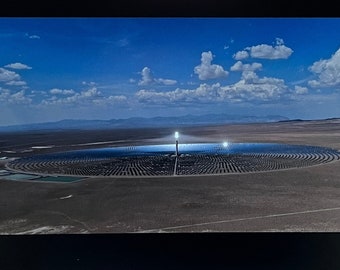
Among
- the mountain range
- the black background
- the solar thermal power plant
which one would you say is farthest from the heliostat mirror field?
the black background

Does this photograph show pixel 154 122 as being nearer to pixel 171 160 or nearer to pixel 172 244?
pixel 171 160

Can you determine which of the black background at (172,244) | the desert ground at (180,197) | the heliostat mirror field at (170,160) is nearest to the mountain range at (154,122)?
the desert ground at (180,197)

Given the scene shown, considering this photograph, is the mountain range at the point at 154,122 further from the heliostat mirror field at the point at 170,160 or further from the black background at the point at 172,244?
the black background at the point at 172,244

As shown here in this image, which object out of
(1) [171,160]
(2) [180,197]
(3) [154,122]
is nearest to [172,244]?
(2) [180,197]

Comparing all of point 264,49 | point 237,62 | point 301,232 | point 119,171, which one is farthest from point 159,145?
point 301,232

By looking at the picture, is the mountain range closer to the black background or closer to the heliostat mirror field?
the heliostat mirror field
